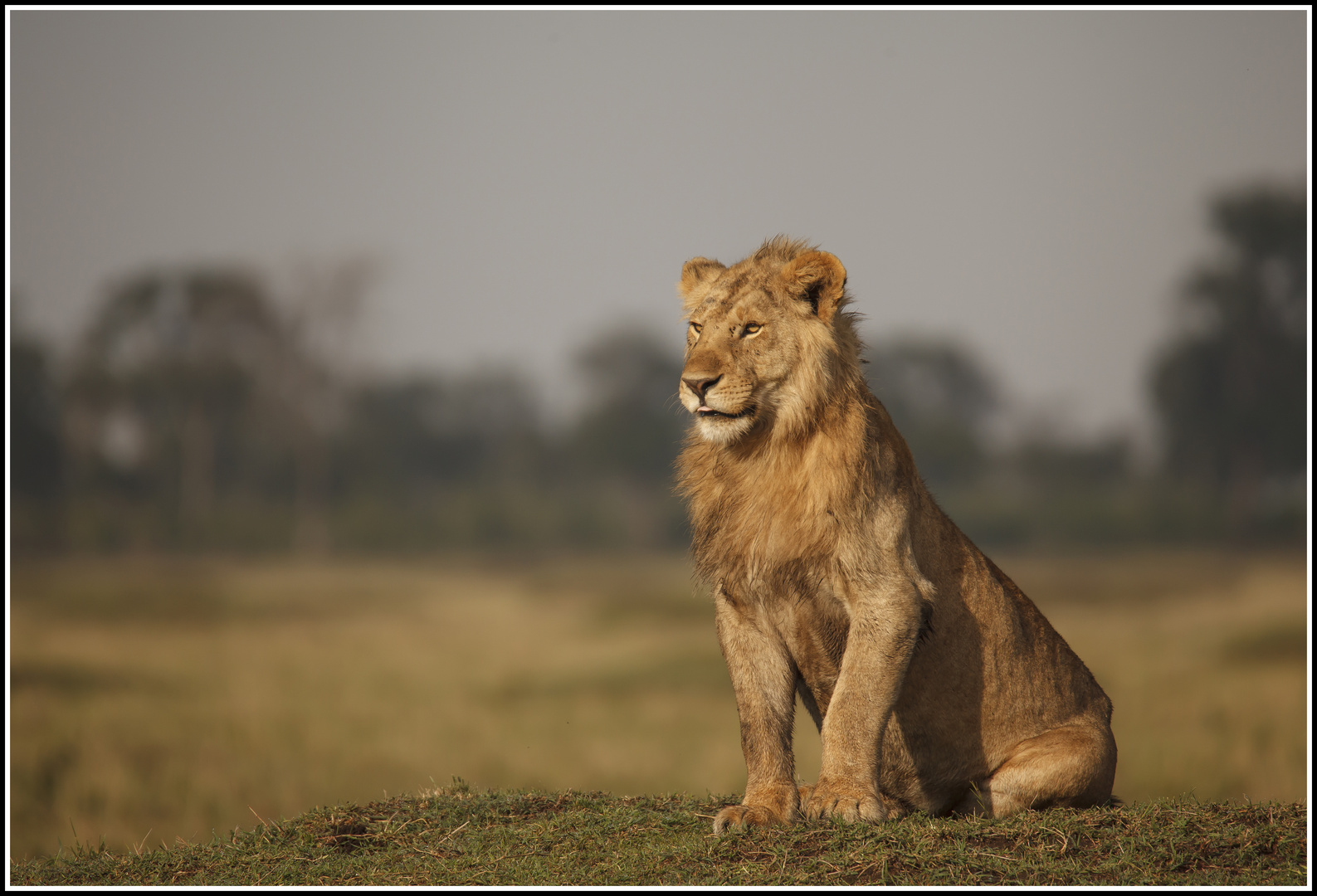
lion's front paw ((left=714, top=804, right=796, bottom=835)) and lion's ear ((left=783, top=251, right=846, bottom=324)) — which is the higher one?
lion's ear ((left=783, top=251, right=846, bottom=324))

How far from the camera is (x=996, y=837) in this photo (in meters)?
6.11

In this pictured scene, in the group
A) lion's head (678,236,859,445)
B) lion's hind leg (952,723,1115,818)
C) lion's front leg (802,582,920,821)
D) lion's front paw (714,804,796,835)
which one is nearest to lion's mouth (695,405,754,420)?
lion's head (678,236,859,445)

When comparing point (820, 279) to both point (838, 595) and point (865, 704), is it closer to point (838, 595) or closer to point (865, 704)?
point (838, 595)

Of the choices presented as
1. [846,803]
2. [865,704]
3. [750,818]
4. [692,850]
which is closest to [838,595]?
[865,704]

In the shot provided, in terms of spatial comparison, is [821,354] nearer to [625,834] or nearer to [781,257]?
[781,257]

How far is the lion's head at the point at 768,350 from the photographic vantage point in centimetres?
617

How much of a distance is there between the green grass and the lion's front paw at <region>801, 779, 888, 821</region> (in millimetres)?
58

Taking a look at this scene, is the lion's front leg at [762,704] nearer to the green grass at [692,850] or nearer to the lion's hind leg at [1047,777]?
the green grass at [692,850]

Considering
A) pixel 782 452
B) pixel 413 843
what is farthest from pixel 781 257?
pixel 413 843

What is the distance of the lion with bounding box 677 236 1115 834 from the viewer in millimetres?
6191

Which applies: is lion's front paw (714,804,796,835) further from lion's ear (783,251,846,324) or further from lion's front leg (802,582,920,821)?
lion's ear (783,251,846,324)

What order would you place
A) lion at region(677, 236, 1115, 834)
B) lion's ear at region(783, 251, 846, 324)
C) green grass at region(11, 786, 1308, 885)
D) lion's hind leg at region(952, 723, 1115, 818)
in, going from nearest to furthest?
green grass at region(11, 786, 1308, 885) → lion at region(677, 236, 1115, 834) → lion's ear at region(783, 251, 846, 324) → lion's hind leg at region(952, 723, 1115, 818)

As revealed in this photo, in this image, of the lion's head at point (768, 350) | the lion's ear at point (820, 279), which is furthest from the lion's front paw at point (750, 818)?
the lion's ear at point (820, 279)

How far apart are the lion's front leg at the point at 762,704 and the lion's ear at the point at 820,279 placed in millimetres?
1661
